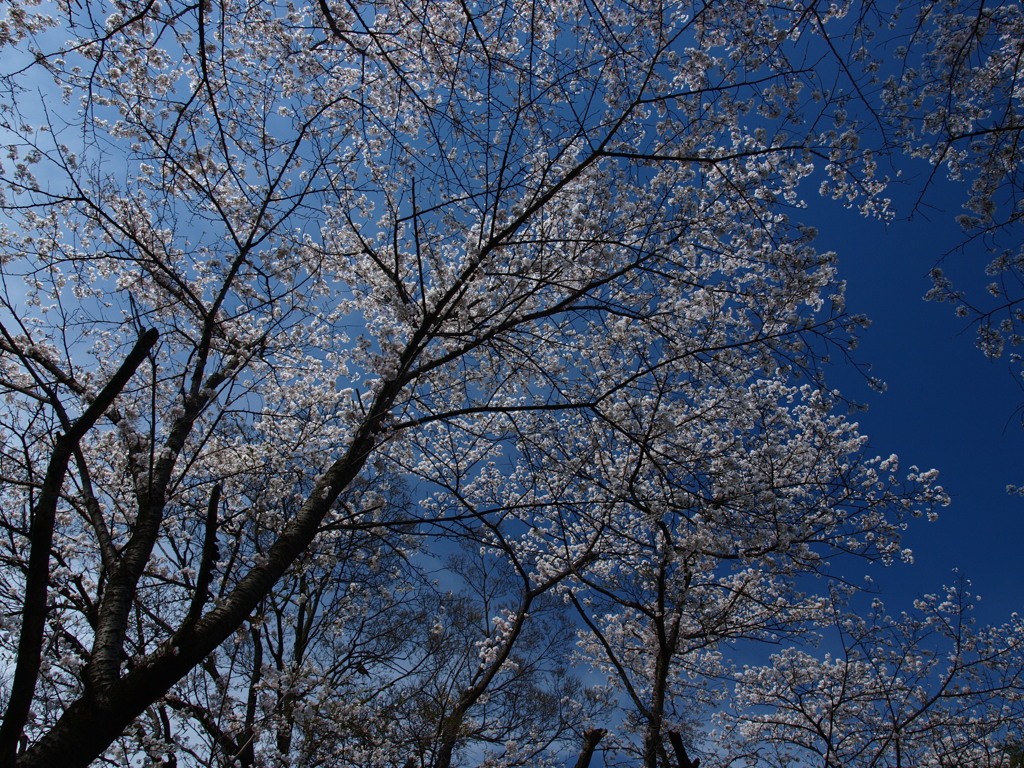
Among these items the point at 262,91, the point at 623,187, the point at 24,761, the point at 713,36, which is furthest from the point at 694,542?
the point at 262,91

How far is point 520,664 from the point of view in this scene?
1169cm

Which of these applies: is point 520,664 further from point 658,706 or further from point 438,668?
point 658,706

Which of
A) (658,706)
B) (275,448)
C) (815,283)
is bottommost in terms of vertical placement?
(658,706)

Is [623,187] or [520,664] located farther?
[520,664]

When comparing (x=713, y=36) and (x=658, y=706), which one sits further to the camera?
(x=658, y=706)

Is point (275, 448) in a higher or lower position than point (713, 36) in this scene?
lower

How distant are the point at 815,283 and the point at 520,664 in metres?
9.79

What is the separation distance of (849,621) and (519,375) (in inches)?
281

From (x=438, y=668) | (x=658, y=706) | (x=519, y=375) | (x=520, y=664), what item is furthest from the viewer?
(x=520, y=664)

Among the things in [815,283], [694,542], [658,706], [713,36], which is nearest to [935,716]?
[658,706]

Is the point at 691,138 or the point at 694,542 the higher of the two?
the point at 691,138

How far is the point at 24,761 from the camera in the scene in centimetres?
241

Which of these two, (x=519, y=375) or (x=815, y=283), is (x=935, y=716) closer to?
(x=815, y=283)

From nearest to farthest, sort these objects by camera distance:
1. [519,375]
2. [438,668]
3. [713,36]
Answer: [713,36], [519,375], [438,668]
